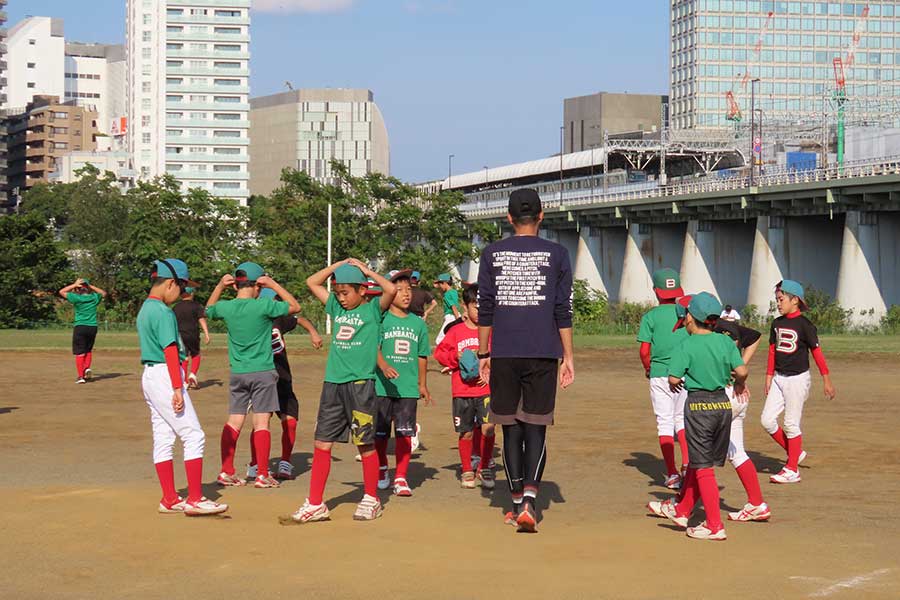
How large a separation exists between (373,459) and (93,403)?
11.7 meters

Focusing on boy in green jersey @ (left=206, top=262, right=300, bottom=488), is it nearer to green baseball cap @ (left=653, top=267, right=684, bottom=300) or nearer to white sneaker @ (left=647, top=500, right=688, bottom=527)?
green baseball cap @ (left=653, top=267, right=684, bottom=300)

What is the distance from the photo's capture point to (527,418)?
9328 mm

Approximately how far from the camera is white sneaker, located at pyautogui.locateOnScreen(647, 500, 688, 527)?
9531 mm

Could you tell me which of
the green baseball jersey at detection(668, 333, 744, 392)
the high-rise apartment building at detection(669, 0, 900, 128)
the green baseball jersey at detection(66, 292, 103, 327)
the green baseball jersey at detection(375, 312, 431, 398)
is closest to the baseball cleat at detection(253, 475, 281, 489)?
the green baseball jersey at detection(375, 312, 431, 398)

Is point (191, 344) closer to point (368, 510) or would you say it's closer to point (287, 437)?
point (287, 437)

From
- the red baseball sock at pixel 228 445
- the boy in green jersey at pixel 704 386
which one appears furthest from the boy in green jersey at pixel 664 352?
the red baseball sock at pixel 228 445

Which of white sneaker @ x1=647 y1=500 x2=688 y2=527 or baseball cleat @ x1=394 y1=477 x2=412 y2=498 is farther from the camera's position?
baseball cleat @ x1=394 y1=477 x2=412 y2=498

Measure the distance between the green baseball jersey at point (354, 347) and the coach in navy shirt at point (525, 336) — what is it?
1010 mm

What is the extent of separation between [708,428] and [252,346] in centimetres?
→ 414

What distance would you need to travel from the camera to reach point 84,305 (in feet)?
76.8

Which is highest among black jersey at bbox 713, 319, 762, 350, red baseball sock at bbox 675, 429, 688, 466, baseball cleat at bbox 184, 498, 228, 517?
black jersey at bbox 713, 319, 762, 350

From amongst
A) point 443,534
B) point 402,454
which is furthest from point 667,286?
point 443,534

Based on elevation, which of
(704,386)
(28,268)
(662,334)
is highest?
(28,268)

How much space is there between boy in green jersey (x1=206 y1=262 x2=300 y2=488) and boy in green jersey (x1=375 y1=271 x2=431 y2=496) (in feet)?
2.92
